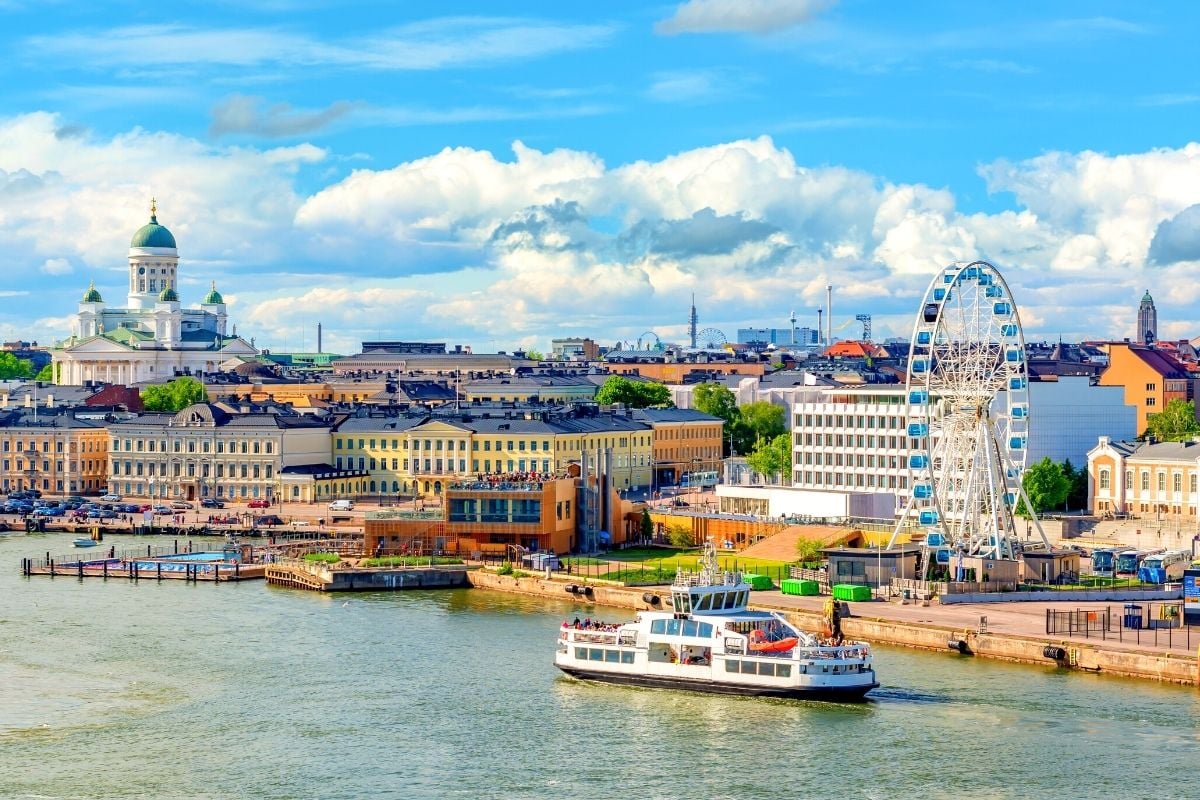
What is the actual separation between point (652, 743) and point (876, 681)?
6.51 metres

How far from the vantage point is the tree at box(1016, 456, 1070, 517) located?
80.4m

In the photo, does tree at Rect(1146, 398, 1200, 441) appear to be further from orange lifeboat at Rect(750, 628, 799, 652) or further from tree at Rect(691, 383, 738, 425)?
orange lifeboat at Rect(750, 628, 799, 652)

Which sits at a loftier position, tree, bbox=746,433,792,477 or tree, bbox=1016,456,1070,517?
tree, bbox=746,433,792,477

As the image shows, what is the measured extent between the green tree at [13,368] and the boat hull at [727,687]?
5517 inches

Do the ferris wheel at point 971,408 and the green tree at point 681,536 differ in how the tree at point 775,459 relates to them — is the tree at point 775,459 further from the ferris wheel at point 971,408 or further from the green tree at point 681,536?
the ferris wheel at point 971,408

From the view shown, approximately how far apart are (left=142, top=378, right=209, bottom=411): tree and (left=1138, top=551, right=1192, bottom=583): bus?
75.7 m

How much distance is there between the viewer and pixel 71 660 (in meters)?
50.8

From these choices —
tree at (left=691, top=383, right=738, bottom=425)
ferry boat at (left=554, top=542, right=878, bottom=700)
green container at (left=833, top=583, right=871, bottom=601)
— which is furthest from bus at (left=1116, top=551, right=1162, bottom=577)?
tree at (left=691, top=383, right=738, bottom=425)

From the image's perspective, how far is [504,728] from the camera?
42.7 meters

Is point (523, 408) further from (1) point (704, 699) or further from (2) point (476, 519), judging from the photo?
(1) point (704, 699)

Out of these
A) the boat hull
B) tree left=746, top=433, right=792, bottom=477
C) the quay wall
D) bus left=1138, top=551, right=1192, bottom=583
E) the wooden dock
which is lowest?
the boat hull

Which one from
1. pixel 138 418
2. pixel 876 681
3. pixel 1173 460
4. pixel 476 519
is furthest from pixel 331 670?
pixel 138 418

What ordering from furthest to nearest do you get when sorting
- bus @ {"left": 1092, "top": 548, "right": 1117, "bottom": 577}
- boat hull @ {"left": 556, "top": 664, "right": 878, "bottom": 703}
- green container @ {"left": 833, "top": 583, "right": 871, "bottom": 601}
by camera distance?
1. bus @ {"left": 1092, "top": 548, "right": 1117, "bottom": 577}
2. green container @ {"left": 833, "top": 583, "right": 871, "bottom": 601}
3. boat hull @ {"left": 556, "top": 664, "right": 878, "bottom": 703}

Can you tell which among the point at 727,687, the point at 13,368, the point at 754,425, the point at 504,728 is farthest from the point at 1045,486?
Answer: the point at 13,368
